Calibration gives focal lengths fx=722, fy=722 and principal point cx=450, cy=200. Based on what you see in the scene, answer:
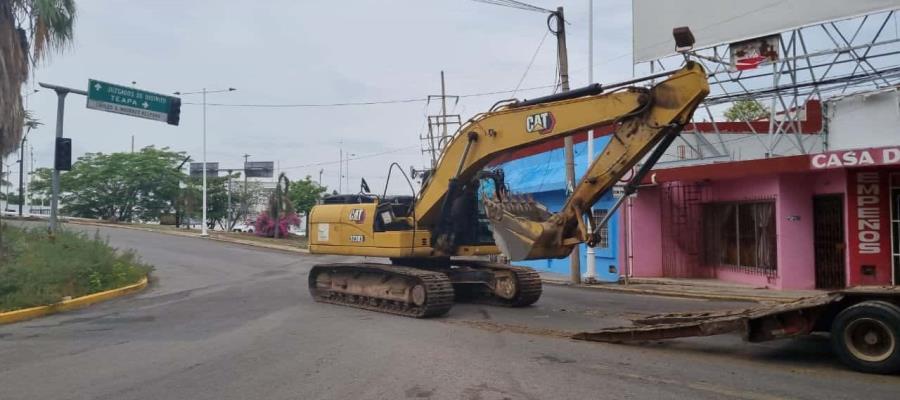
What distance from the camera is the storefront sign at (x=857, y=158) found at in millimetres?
13844

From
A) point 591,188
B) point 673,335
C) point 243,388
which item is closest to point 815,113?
point 591,188

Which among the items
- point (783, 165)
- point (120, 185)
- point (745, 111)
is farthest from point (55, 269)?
point (120, 185)

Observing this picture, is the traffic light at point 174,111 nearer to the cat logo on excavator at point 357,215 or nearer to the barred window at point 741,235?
the cat logo on excavator at point 357,215

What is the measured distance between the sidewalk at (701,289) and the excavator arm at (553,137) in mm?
5256

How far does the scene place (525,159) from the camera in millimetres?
28391

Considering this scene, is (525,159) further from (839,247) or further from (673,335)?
(673,335)

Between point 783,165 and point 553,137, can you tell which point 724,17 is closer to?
point 783,165

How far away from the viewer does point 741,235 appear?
18.7m

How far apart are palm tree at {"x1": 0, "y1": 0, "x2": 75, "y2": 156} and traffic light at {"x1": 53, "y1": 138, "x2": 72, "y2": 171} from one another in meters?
1.07

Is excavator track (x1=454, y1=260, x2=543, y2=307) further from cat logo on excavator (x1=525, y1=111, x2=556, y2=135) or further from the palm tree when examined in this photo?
the palm tree

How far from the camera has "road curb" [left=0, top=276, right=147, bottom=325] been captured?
12.6 meters

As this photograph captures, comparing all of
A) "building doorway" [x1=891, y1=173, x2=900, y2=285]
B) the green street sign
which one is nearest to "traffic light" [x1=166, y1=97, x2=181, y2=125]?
the green street sign

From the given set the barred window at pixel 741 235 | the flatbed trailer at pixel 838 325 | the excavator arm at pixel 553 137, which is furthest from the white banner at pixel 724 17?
the flatbed trailer at pixel 838 325

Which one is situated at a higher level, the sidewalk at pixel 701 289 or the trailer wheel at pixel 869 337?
the trailer wheel at pixel 869 337
